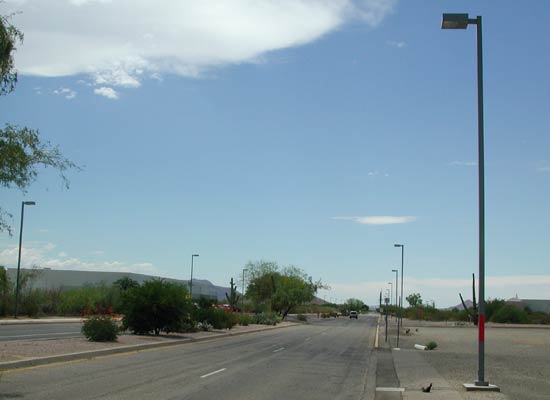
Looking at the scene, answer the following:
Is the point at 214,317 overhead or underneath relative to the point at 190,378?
overhead

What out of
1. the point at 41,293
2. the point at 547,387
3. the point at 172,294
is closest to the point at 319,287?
the point at 41,293

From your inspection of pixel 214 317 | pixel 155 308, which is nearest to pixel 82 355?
pixel 155 308

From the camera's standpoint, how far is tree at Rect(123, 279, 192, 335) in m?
29.0

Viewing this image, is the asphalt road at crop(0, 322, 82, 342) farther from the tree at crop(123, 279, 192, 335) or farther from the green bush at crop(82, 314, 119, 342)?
the green bush at crop(82, 314, 119, 342)

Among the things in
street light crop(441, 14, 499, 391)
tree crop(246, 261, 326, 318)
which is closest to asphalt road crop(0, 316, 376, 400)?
street light crop(441, 14, 499, 391)

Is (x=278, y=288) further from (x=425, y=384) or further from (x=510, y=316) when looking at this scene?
(x=425, y=384)

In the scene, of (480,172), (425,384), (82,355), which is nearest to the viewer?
(480,172)

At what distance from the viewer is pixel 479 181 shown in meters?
15.5

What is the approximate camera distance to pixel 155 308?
95.1ft

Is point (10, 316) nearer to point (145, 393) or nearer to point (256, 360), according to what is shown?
point (256, 360)

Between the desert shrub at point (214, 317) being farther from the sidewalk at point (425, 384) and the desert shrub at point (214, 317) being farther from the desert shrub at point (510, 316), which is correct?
the desert shrub at point (510, 316)

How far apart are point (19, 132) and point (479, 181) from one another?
11.2m

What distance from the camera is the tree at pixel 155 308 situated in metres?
29.0

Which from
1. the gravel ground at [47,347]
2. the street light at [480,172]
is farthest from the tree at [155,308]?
the street light at [480,172]
